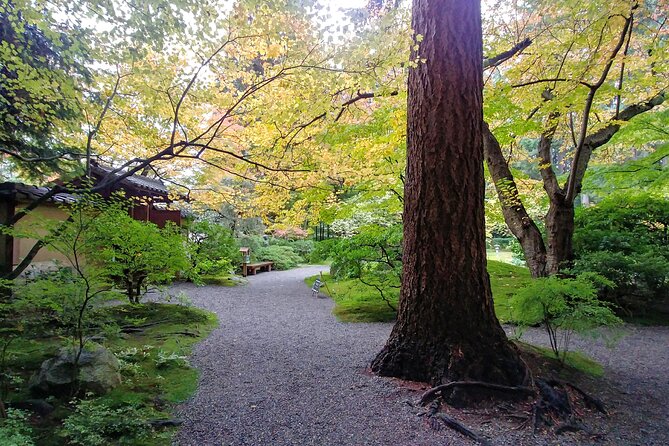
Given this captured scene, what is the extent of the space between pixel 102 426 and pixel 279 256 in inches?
552

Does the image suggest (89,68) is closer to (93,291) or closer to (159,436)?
(93,291)

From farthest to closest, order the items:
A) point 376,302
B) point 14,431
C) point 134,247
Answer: point 376,302
point 134,247
point 14,431

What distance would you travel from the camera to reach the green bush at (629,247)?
6367 mm

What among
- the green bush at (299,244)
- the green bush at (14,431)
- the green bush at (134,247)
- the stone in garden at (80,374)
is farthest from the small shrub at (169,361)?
the green bush at (299,244)

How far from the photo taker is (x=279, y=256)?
16.2 m

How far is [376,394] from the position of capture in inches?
119

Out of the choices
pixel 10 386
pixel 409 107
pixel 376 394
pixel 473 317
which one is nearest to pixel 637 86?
pixel 409 107

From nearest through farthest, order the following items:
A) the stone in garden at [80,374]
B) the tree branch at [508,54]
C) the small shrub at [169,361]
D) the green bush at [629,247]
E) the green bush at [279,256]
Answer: the stone in garden at [80,374], the small shrub at [169,361], the tree branch at [508,54], the green bush at [629,247], the green bush at [279,256]

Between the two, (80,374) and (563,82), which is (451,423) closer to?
(80,374)

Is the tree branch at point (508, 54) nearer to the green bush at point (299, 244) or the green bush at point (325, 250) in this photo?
the green bush at point (325, 250)

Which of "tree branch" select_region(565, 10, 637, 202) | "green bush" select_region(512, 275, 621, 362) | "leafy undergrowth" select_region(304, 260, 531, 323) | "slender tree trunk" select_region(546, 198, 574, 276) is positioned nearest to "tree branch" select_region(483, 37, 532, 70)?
"tree branch" select_region(565, 10, 637, 202)

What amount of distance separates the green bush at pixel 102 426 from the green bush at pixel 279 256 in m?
12.4

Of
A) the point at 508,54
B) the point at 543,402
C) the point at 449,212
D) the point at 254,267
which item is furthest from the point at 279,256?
the point at 543,402

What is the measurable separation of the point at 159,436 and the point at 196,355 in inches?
76.6
